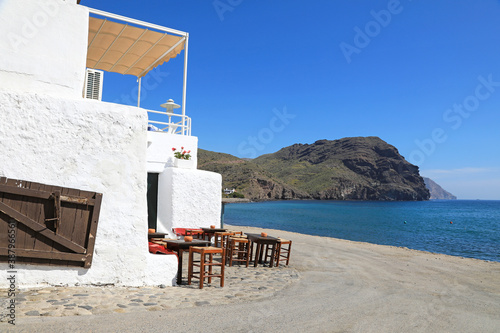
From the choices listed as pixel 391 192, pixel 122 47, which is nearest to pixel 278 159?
pixel 391 192

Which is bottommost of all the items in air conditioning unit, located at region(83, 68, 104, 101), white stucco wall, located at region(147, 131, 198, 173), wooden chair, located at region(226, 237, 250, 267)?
wooden chair, located at region(226, 237, 250, 267)

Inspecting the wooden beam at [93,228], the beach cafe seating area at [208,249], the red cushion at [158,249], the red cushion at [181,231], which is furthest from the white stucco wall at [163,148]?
the wooden beam at [93,228]

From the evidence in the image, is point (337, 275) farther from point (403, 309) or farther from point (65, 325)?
point (65, 325)

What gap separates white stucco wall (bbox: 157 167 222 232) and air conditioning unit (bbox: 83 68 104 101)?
3.57m

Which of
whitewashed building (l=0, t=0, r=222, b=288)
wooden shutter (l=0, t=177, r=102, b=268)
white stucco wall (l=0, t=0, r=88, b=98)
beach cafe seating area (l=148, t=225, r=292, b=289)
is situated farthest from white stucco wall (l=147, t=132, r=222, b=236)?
wooden shutter (l=0, t=177, r=102, b=268)

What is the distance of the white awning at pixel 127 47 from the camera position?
11.1 meters

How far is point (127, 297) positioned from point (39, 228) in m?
1.78

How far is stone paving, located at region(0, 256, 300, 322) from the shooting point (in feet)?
15.7

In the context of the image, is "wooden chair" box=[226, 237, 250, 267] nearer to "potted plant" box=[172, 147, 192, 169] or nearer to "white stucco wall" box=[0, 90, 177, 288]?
"white stucco wall" box=[0, 90, 177, 288]

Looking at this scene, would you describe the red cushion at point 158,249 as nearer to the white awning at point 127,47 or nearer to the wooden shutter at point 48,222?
the wooden shutter at point 48,222

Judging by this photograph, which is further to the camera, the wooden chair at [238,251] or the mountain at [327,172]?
the mountain at [327,172]

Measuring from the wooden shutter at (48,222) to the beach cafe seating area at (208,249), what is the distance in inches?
64.8

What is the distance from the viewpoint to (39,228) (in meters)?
5.66

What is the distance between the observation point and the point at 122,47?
12453 mm
